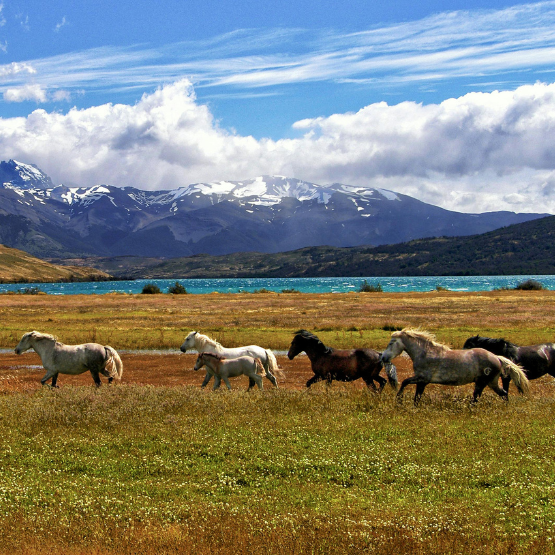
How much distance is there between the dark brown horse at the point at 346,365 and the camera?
1842cm

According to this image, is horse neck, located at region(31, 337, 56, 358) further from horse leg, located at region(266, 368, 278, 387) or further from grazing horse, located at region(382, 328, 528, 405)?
grazing horse, located at region(382, 328, 528, 405)

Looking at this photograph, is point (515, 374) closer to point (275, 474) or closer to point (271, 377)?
point (271, 377)

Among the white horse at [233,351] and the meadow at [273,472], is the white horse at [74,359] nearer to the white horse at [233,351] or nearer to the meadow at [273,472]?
the meadow at [273,472]

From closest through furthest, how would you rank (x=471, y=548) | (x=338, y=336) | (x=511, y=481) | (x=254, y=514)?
1. (x=471, y=548)
2. (x=254, y=514)
3. (x=511, y=481)
4. (x=338, y=336)

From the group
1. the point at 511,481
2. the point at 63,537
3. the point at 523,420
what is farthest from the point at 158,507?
the point at 523,420

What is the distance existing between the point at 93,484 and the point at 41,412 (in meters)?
5.02

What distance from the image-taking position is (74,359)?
1986cm

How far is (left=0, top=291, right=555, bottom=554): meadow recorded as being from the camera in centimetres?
798

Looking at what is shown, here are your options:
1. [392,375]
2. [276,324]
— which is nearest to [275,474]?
[392,375]

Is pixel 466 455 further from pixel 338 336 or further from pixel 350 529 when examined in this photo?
pixel 338 336

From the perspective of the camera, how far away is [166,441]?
12297 millimetres

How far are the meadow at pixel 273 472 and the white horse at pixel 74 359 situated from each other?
172 centimetres

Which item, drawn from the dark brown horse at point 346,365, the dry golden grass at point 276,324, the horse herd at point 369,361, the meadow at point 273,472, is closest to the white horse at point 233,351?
the horse herd at point 369,361

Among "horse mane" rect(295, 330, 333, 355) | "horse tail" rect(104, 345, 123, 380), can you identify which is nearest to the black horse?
"horse mane" rect(295, 330, 333, 355)
